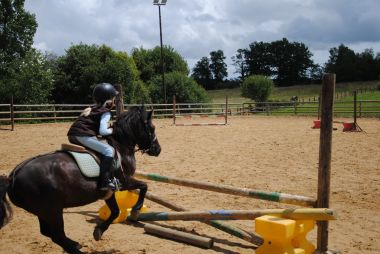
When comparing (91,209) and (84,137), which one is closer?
(84,137)

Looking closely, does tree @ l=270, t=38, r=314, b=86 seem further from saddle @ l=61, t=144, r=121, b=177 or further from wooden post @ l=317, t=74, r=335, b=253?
saddle @ l=61, t=144, r=121, b=177

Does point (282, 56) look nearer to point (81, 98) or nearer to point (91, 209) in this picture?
point (81, 98)

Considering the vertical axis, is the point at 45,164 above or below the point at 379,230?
above

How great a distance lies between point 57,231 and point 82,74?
32.9 meters

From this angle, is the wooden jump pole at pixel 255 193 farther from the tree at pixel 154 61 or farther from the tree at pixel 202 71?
the tree at pixel 202 71

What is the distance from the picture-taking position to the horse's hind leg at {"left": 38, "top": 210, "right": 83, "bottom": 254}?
13.9 ft

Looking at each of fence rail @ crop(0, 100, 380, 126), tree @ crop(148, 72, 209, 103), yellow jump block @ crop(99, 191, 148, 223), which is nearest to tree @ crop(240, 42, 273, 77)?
tree @ crop(148, 72, 209, 103)

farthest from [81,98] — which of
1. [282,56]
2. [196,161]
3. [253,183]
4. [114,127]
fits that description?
[282,56]

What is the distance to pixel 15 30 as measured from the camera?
109 feet

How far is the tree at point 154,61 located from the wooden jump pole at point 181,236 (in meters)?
48.6

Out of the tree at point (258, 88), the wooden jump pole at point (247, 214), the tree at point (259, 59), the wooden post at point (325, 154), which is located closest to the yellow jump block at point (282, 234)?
the wooden jump pole at point (247, 214)

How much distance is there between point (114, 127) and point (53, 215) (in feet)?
4.69

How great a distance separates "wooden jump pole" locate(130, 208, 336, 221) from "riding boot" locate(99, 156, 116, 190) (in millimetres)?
948

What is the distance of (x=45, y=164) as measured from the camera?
13.9 ft
